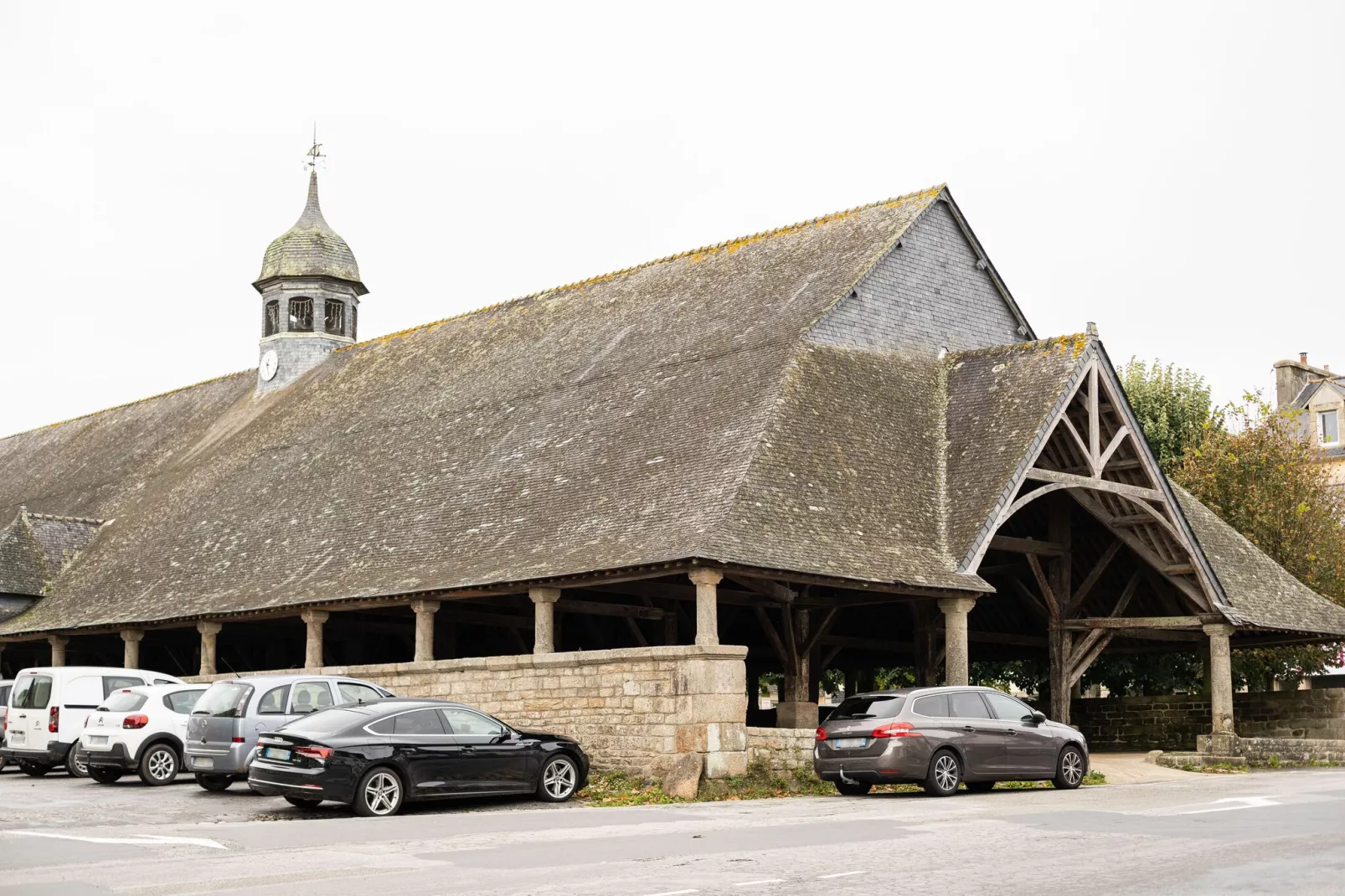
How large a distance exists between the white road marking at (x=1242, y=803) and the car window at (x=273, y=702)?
10340 mm

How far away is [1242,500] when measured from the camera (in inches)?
1341

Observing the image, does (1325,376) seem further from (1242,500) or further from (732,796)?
(732,796)

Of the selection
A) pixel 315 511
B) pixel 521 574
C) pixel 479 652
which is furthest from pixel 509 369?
pixel 521 574

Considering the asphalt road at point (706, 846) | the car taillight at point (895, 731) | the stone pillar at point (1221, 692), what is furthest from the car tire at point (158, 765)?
the stone pillar at point (1221, 692)

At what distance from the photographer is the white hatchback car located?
1955 cm

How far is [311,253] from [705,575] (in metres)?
25.4

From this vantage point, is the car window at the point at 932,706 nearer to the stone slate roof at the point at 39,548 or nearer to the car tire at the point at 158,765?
the car tire at the point at 158,765

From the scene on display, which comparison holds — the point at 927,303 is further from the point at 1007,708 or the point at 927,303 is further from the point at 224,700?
the point at 224,700

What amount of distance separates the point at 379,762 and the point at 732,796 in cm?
442

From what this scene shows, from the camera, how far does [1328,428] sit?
54.2 m

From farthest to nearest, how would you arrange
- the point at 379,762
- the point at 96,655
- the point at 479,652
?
1. the point at 96,655
2. the point at 479,652
3. the point at 379,762

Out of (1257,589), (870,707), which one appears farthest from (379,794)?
(1257,589)

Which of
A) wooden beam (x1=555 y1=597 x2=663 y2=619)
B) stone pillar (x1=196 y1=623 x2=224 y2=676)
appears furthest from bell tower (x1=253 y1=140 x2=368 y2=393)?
wooden beam (x1=555 y1=597 x2=663 y2=619)

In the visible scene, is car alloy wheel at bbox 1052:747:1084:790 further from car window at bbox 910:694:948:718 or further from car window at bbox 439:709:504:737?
car window at bbox 439:709:504:737
